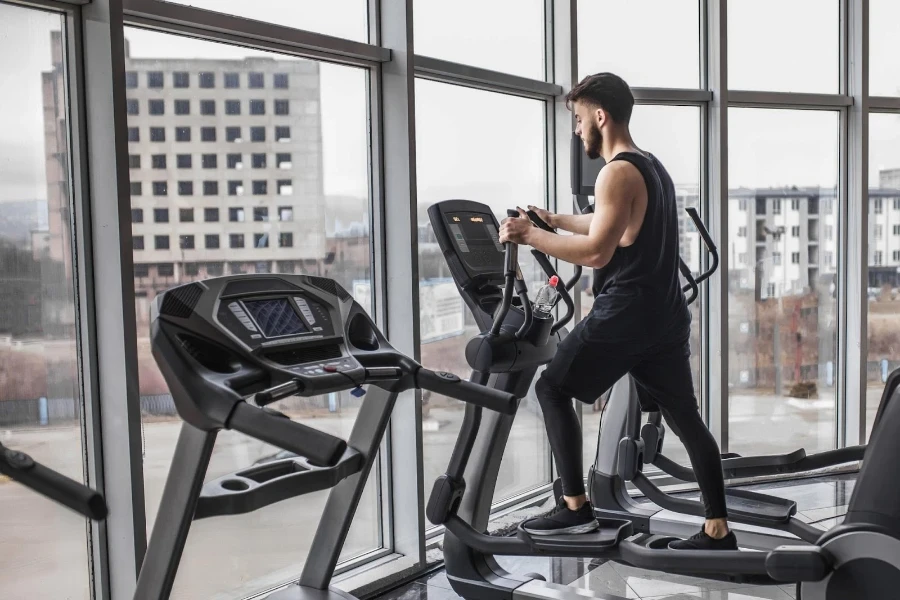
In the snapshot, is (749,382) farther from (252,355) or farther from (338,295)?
(252,355)

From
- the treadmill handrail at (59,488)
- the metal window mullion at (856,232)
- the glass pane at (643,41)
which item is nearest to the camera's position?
the treadmill handrail at (59,488)

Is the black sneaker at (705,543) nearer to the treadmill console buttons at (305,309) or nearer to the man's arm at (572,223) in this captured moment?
the man's arm at (572,223)

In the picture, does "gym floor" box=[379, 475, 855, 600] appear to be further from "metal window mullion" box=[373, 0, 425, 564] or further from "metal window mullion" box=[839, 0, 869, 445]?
"metal window mullion" box=[839, 0, 869, 445]

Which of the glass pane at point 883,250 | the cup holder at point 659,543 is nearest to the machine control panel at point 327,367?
the cup holder at point 659,543

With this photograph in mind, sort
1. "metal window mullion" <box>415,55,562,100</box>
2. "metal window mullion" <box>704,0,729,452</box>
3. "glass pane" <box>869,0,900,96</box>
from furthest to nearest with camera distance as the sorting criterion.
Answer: "glass pane" <box>869,0,900,96</box>, "metal window mullion" <box>704,0,729,452</box>, "metal window mullion" <box>415,55,562,100</box>

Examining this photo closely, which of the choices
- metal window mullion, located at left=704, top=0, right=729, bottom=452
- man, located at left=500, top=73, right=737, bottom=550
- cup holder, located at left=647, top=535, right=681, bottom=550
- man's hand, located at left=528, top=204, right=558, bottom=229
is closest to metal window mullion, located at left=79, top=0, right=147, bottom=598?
man, located at left=500, top=73, right=737, bottom=550

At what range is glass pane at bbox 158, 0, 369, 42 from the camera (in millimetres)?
2951

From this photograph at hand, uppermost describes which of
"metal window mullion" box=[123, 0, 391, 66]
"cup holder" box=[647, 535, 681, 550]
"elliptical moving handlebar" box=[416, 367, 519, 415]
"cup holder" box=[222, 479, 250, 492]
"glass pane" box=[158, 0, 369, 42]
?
"glass pane" box=[158, 0, 369, 42]

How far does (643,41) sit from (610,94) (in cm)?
205

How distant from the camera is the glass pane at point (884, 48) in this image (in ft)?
16.2

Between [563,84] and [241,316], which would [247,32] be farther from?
[563,84]

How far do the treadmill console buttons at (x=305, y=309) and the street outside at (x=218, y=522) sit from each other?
3.11ft

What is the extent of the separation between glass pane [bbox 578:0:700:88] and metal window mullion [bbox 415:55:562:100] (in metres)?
0.30

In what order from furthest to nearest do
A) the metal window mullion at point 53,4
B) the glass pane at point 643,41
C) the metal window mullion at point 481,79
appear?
the glass pane at point 643,41 < the metal window mullion at point 481,79 < the metal window mullion at point 53,4
